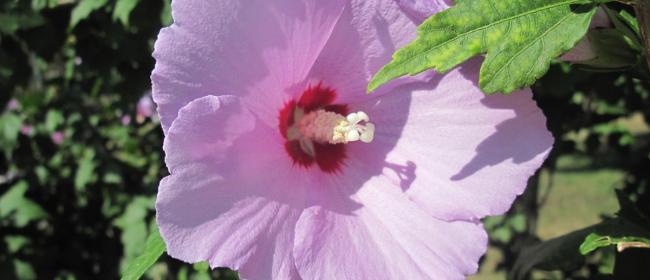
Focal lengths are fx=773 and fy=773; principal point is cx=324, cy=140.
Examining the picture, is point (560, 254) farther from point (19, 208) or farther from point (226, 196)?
point (19, 208)

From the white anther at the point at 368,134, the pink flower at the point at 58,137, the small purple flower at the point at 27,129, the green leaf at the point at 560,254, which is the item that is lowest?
the pink flower at the point at 58,137

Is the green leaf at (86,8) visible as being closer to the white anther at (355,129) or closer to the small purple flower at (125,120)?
the white anther at (355,129)

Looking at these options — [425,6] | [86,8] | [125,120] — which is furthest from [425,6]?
[125,120]

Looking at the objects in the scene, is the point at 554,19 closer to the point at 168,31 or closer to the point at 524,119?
the point at 524,119

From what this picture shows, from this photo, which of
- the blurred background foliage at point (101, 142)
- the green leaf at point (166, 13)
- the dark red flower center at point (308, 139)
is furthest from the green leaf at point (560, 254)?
the green leaf at point (166, 13)

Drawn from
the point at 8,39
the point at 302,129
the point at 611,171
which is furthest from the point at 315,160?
the point at 611,171

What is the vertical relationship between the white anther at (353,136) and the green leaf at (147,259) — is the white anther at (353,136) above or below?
above

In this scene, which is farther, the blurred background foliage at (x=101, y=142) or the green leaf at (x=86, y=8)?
the blurred background foliage at (x=101, y=142)

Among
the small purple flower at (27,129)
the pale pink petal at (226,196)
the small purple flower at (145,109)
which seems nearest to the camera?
the pale pink petal at (226,196)
